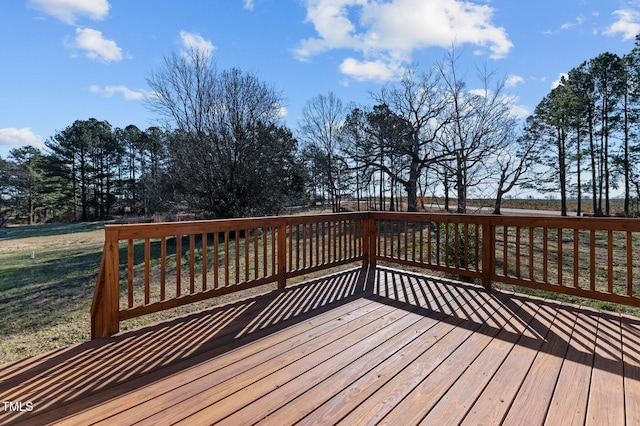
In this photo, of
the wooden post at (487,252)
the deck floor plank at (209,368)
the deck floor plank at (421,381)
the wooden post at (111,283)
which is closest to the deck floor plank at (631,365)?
the deck floor plank at (421,381)

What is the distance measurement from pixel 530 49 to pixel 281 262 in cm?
744

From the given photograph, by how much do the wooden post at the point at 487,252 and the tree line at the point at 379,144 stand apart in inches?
164

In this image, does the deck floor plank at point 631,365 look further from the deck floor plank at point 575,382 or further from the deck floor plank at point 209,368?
the deck floor plank at point 209,368

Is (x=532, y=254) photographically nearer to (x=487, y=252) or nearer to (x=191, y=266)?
(x=487, y=252)

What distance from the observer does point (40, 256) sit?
7.57m

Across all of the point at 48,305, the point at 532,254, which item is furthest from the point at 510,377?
the point at 48,305

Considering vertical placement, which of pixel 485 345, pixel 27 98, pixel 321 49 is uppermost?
pixel 321 49

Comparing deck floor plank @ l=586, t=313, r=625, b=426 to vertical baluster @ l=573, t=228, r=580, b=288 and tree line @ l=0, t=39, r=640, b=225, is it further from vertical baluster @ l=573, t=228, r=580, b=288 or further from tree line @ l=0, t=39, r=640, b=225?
tree line @ l=0, t=39, r=640, b=225

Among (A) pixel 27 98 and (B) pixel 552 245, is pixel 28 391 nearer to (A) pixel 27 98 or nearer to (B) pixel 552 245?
(B) pixel 552 245

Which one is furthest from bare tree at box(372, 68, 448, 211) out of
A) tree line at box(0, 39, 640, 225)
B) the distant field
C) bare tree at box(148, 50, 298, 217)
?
the distant field

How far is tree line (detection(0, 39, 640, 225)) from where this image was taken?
8.09 metres

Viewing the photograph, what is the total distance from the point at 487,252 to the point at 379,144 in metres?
9.63

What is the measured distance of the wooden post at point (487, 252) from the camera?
3.18 meters

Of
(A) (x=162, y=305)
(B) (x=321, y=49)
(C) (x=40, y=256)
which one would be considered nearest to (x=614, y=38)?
(B) (x=321, y=49)
